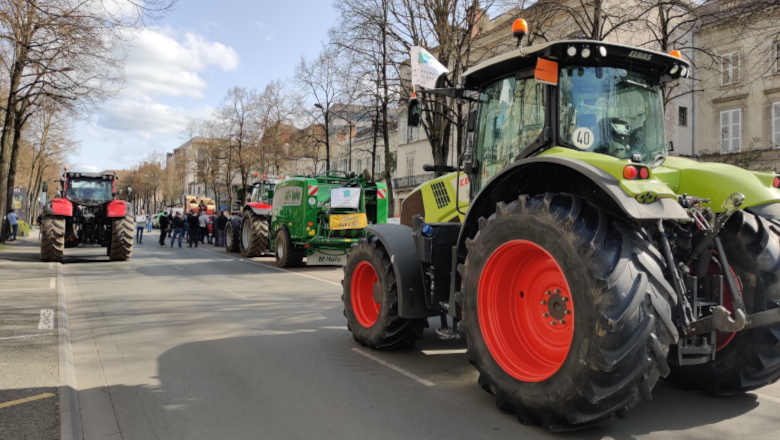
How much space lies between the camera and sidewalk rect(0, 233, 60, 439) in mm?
3883

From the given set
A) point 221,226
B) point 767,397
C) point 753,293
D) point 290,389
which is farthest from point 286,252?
point 753,293

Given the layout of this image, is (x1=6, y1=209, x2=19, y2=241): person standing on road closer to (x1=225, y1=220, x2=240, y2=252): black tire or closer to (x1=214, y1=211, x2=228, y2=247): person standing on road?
(x1=214, y1=211, x2=228, y2=247): person standing on road

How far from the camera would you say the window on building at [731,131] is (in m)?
28.8

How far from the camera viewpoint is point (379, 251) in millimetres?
5840

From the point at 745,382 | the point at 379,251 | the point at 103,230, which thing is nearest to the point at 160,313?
the point at 379,251

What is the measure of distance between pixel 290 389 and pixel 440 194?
108 inches

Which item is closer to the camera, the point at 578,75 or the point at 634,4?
the point at 578,75

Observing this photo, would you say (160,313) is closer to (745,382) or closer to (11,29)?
(745,382)

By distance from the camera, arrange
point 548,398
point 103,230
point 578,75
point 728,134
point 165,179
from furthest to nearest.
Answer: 1. point 165,179
2. point 728,134
3. point 103,230
4. point 578,75
5. point 548,398

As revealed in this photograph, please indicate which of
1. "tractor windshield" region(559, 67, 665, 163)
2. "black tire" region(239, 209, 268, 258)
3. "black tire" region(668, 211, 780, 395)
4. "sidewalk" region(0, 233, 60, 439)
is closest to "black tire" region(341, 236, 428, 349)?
"tractor windshield" region(559, 67, 665, 163)

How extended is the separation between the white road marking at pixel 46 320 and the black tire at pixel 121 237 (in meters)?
9.01

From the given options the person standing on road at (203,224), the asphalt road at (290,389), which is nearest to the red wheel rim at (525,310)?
the asphalt road at (290,389)

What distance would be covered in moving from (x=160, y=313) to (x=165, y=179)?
260 ft

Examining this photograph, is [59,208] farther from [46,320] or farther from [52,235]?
[46,320]
